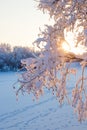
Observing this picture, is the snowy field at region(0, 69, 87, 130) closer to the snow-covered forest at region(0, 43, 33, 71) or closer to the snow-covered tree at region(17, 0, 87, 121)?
the snow-covered tree at region(17, 0, 87, 121)

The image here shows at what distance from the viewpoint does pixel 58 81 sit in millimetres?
7652

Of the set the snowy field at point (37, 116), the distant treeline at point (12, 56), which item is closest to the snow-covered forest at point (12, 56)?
the distant treeline at point (12, 56)

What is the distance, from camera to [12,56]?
79.8 meters

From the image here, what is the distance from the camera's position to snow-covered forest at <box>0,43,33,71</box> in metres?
76.3

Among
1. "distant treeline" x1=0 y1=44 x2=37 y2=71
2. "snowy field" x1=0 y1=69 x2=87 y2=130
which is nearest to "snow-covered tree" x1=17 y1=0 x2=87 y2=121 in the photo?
"snowy field" x1=0 y1=69 x2=87 y2=130

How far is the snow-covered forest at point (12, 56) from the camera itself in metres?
76.3

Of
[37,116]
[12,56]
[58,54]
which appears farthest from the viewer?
[12,56]

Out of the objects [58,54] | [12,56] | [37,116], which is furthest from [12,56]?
[58,54]

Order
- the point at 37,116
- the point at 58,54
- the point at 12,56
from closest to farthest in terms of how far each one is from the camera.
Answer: the point at 58,54
the point at 37,116
the point at 12,56

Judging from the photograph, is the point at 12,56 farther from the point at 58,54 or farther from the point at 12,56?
the point at 58,54

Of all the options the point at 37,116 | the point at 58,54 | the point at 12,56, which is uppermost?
the point at 58,54

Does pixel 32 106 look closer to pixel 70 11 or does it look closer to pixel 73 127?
pixel 73 127

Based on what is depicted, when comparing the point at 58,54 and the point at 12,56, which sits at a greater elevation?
the point at 58,54

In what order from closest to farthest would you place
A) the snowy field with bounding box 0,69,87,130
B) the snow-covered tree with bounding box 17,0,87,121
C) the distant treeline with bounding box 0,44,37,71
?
the snow-covered tree with bounding box 17,0,87,121
the snowy field with bounding box 0,69,87,130
the distant treeline with bounding box 0,44,37,71
